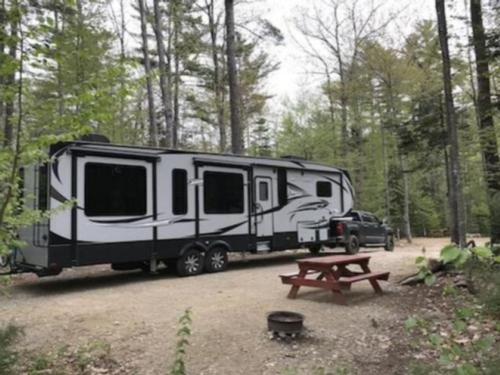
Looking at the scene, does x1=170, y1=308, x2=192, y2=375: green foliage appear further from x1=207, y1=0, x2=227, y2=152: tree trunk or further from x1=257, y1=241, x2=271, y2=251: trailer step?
x1=207, y1=0, x2=227, y2=152: tree trunk

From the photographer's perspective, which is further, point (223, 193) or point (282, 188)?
point (282, 188)

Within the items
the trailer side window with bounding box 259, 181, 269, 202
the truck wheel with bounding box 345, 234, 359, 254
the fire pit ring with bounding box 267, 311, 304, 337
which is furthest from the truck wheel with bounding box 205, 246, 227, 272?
the fire pit ring with bounding box 267, 311, 304, 337

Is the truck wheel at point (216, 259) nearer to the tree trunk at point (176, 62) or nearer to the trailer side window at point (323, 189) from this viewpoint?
the trailer side window at point (323, 189)

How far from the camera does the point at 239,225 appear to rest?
1066 cm

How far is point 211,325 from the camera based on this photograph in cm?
561

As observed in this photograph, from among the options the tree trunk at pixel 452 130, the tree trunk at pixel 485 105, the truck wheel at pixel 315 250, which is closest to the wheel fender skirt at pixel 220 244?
the truck wheel at pixel 315 250

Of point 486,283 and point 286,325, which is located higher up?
point 486,283

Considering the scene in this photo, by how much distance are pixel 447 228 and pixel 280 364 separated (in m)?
24.8

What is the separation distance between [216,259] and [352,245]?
16.5ft

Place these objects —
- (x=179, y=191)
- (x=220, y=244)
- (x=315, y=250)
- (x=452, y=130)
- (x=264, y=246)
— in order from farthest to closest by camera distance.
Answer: (x=315, y=250) → (x=264, y=246) → (x=220, y=244) → (x=179, y=191) → (x=452, y=130)

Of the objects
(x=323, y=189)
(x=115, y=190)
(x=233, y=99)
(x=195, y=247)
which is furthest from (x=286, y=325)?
(x=233, y=99)

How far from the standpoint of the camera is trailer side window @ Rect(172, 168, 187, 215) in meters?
9.47

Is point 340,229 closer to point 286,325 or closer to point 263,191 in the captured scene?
point 263,191

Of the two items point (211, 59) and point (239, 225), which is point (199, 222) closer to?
point (239, 225)
